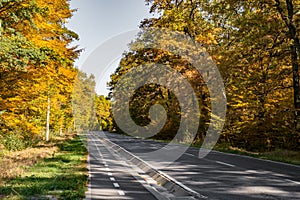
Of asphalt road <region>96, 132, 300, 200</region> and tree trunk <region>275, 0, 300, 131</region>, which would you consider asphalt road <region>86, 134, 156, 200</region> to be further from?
tree trunk <region>275, 0, 300, 131</region>

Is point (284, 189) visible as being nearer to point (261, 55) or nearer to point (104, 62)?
point (261, 55)

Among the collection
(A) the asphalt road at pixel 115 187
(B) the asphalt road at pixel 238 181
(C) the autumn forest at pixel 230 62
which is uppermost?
(C) the autumn forest at pixel 230 62

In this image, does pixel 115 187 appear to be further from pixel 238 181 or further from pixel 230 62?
pixel 230 62

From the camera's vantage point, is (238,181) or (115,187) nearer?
(115,187)

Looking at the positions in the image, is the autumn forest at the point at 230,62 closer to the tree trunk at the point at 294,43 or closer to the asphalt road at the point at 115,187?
the tree trunk at the point at 294,43

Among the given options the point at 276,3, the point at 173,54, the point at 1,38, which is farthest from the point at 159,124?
the point at 1,38

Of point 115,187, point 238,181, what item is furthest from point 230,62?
point 115,187

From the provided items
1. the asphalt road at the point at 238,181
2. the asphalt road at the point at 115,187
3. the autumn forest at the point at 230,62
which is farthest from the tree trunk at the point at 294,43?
the asphalt road at the point at 115,187

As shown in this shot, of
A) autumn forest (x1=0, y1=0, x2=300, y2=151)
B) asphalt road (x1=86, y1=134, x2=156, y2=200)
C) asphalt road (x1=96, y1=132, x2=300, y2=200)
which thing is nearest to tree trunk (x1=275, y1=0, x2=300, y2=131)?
autumn forest (x1=0, y1=0, x2=300, y2=151)

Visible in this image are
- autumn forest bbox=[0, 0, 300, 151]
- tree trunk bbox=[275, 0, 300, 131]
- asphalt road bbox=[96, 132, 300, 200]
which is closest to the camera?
asphalt road bbox=[96, 132, 300, 200]

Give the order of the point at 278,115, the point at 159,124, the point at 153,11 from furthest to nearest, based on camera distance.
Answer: the point at 159,124 → the point at 153,11 → the point at 278,115

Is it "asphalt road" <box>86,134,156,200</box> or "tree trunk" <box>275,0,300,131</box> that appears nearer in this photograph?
"asphalt road" <box>86,134,156,200</box>

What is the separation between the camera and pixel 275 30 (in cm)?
1916

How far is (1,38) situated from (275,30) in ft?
48.8
